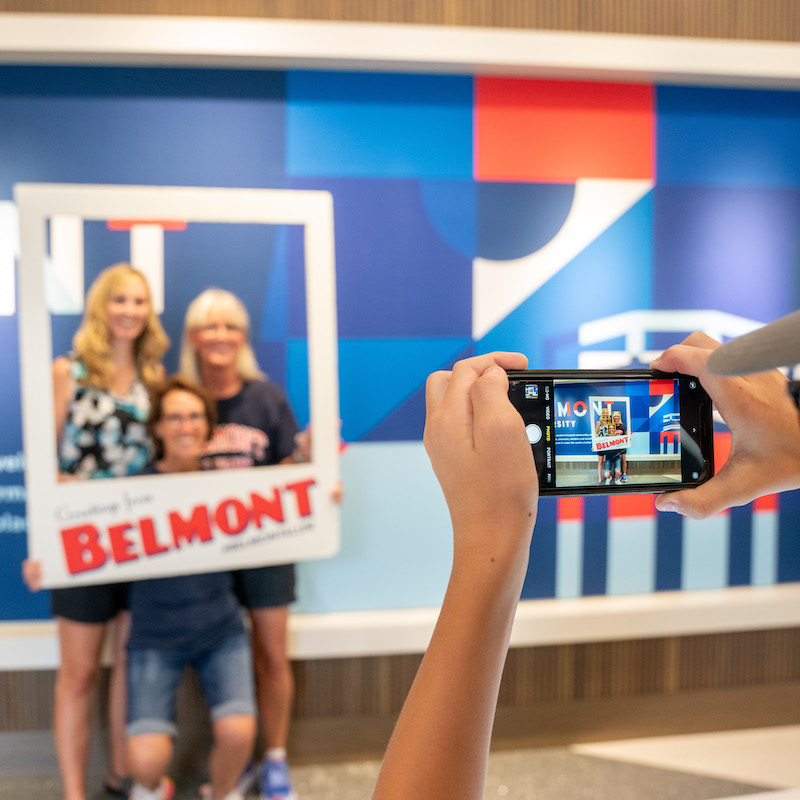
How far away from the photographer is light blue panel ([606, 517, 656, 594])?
229 cm

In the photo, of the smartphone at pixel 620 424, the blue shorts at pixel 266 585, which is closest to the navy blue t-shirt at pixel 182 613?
the blue shorts at pixel 266 585

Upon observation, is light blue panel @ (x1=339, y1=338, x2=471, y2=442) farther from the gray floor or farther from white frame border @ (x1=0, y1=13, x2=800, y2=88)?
the gray floor

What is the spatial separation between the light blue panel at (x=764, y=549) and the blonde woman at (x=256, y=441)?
1710 millimetres

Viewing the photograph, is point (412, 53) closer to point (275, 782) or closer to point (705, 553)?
point (705, 553)

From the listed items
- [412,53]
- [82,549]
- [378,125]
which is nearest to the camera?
[82,549]

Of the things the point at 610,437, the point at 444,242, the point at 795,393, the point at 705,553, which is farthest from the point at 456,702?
the point at 705,553

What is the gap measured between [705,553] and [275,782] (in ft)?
5.51

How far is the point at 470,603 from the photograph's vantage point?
0.41 metres

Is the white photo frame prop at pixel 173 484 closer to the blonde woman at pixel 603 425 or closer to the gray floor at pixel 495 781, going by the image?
the gray floor at pixel 495 781

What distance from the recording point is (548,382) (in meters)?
0.75

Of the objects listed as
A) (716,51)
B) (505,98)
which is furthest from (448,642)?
(716,51)

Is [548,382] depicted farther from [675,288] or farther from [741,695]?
[741,695]

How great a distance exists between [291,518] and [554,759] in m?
1.29

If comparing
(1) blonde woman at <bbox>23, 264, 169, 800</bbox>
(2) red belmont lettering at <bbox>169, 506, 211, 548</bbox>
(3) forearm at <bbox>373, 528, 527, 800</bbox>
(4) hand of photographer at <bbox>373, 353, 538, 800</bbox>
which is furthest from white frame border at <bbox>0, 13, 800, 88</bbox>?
(3) forearm at <bbox>373, 528, 527, 800</bbox>
